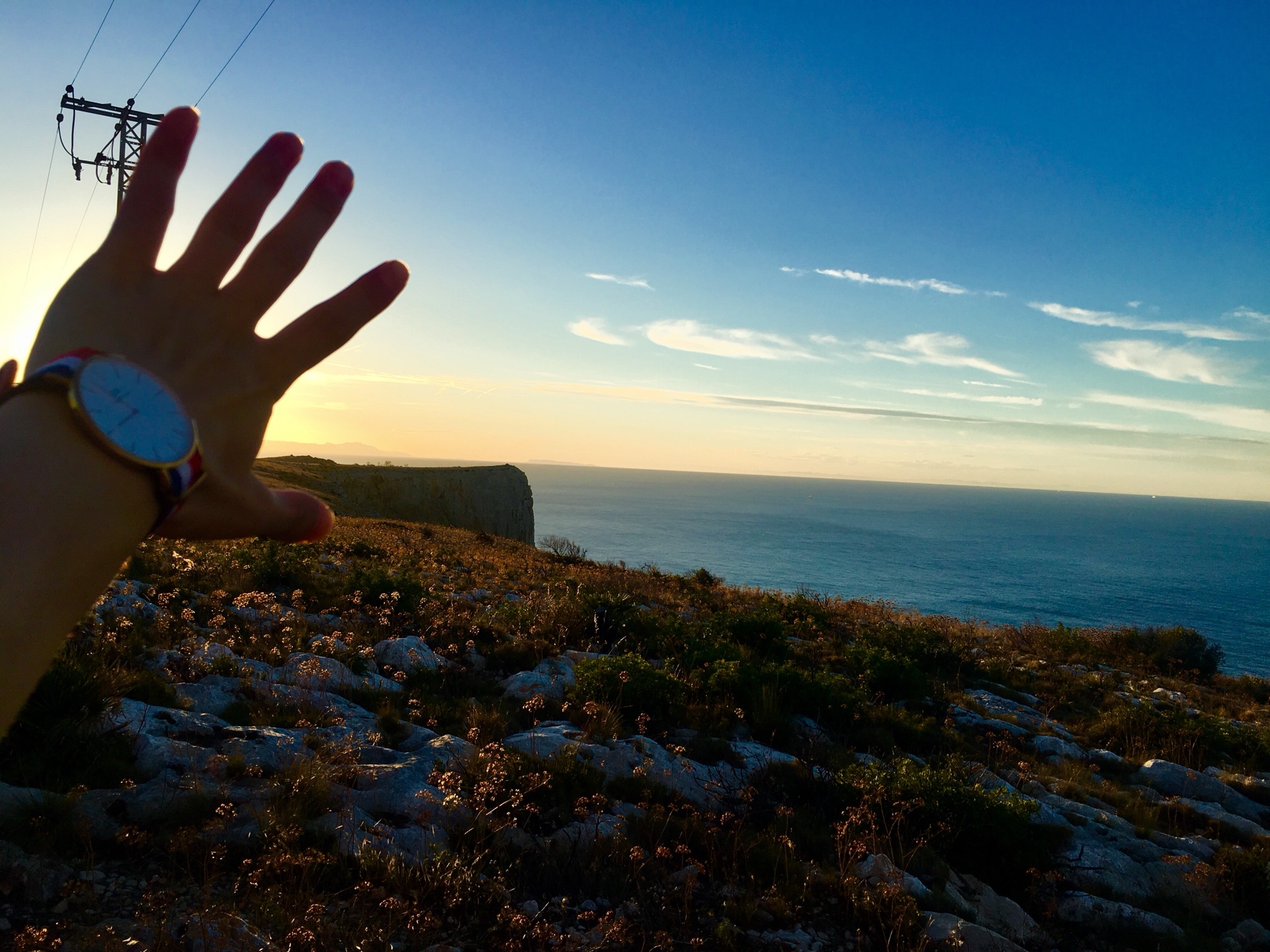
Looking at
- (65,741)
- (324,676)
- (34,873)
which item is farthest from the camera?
(324,676)

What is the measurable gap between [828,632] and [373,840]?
10784 millimetres

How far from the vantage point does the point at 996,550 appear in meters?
138

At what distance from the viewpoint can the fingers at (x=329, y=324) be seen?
67.6 inches

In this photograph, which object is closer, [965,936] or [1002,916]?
[965,936]

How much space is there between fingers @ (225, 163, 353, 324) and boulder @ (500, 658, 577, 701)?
5.11m

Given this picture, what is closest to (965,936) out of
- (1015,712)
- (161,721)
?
(161,721)

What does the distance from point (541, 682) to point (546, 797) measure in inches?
94.5

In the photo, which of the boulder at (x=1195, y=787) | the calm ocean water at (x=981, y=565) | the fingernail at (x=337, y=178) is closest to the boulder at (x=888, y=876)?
the fingernail at (x=337, y=178)

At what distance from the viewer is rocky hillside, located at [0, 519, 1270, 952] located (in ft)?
11.1

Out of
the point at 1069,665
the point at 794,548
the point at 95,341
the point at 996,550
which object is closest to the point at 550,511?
the point at 794,548

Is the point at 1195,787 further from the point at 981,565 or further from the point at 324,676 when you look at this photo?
the point at 981,565

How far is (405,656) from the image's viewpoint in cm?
727

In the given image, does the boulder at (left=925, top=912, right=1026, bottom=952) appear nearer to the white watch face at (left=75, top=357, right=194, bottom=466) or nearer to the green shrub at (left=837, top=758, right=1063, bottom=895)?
the green shrub at (left=837, top=758, right=1063, bottom=895)

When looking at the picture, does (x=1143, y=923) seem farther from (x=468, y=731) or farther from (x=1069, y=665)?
(x=1069, y=665)
